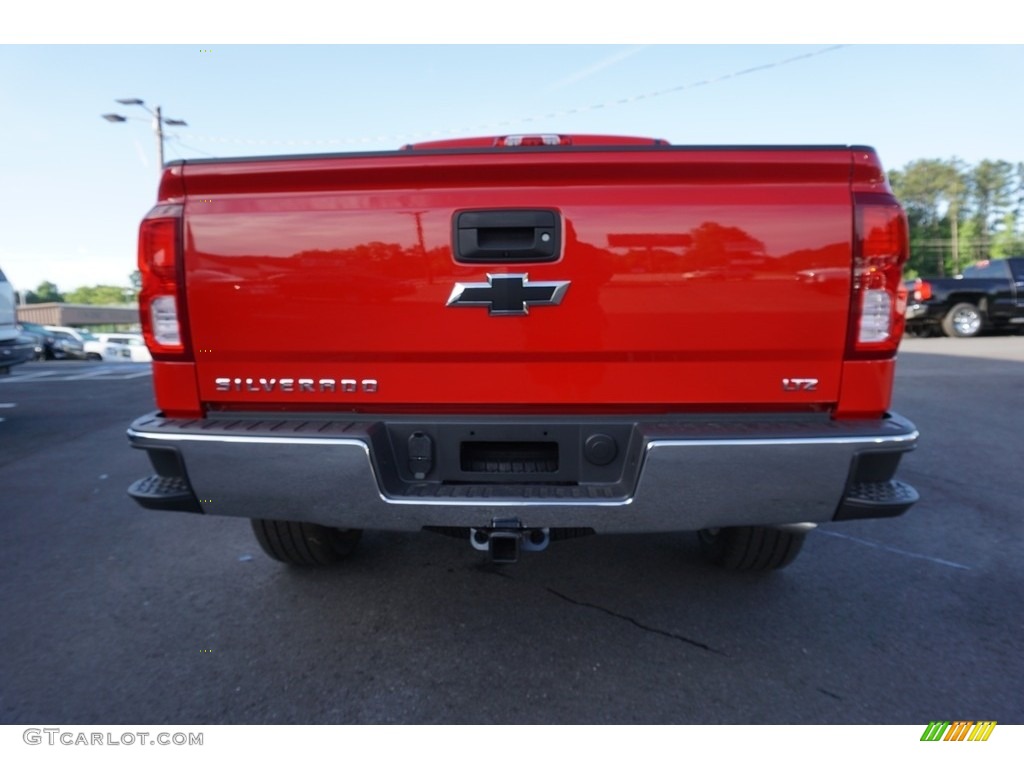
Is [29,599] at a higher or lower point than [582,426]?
lower

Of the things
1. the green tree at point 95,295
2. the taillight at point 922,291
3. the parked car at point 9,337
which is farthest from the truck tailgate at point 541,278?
the green tree at point 95,295

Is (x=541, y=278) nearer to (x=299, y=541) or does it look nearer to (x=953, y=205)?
(x=299, y=541)

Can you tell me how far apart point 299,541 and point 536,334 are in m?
1.57

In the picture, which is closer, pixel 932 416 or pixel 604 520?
pixel 604 520

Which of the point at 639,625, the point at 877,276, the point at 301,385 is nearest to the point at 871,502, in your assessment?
the point at 877,276

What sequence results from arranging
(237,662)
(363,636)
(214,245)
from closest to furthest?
(214,245)
(237,662)
(363,636)

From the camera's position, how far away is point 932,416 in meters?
6.64

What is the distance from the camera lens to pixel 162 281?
2.21 m

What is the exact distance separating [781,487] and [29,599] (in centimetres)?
319

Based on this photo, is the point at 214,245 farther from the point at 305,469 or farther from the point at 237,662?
the point at 237,662

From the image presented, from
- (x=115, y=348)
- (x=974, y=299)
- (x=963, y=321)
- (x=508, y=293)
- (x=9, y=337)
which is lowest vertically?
(x=115, y=348)

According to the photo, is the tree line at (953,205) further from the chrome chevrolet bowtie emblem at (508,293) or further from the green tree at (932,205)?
the chrome chevrolet bowtie emblem at (508,293)

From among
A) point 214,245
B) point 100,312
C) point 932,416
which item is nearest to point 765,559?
point 214,245

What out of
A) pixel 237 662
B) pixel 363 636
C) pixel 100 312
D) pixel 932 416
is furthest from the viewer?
pixel 100 312
